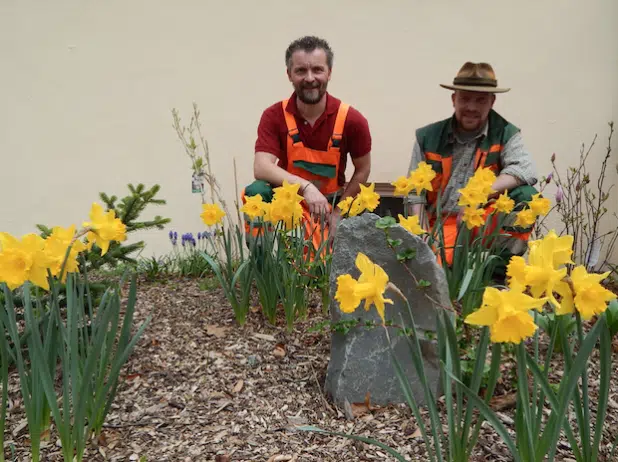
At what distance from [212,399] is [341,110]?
194 centimetres

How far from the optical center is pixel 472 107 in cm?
294

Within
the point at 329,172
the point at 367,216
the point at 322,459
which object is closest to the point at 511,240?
the point at 329,172

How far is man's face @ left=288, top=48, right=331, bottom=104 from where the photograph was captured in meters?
3.04

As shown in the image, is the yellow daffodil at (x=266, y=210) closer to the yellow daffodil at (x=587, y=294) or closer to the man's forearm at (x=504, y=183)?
the man's forearm at (x=504, y=183)

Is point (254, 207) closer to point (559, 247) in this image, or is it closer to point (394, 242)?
point (394, 242)

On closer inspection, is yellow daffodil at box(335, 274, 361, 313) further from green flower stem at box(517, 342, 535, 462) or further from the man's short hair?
the man's short hair

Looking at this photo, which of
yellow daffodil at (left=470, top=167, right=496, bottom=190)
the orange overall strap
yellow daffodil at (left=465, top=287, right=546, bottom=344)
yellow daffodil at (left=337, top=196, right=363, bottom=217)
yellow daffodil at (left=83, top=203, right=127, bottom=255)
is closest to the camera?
yellow daffodil at (left=465, top=287, right=546, bottom=344)

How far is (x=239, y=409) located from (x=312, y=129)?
6.16 feet

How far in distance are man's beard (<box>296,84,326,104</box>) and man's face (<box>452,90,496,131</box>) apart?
777 mm

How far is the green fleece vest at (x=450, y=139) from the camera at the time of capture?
9.74 feet

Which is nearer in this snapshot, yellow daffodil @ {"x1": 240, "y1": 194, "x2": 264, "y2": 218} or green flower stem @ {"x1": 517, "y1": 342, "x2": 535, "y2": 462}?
green flower stem @ {"x1": 517, "y1": 342, "x2": 535, "y2": 462}

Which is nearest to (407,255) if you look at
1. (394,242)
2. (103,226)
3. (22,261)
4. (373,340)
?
(394,242)

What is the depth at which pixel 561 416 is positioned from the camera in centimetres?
110

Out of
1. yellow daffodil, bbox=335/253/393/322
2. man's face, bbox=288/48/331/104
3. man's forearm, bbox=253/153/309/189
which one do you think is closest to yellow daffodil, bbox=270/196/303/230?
man's forearm, bbox=253/153/309/189
